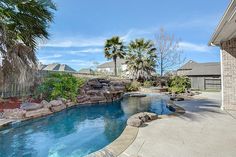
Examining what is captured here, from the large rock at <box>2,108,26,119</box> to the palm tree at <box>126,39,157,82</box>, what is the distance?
17.6 m

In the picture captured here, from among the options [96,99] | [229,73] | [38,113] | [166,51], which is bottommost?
[38,113]

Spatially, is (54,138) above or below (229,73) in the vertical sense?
below

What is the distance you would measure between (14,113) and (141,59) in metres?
18.5

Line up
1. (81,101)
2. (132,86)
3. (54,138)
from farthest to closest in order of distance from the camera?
(132,86), (81,101), (54,138)

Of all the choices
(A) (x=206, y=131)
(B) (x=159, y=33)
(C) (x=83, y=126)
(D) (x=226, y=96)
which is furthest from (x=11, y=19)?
(B) (x=159, y=33)

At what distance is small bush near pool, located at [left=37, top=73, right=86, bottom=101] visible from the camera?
1221cm

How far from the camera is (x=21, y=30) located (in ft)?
15.6

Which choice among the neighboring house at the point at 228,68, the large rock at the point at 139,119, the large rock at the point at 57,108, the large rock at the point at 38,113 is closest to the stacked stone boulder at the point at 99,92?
the large rock at the point at 57,108

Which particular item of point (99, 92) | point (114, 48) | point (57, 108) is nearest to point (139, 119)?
point (57, 108)

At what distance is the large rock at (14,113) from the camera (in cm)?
848

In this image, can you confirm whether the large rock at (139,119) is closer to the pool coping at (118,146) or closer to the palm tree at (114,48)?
the pool coping at (118,146)

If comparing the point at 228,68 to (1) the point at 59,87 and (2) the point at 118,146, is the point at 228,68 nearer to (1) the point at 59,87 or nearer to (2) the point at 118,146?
(2) the point at 118,146

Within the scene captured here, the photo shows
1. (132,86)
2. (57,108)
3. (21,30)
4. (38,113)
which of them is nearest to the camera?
(21,30)

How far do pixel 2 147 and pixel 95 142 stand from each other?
9.49ft
